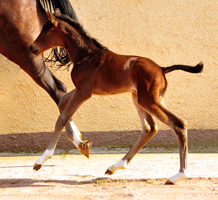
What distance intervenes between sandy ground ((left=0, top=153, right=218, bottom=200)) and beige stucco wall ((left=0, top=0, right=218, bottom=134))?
878 millimetres

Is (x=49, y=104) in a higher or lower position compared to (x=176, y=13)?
lower

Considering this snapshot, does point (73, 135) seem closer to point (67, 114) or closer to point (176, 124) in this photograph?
point (67, 114)

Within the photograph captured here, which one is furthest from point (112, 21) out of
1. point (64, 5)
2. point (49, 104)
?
point (49, 104)

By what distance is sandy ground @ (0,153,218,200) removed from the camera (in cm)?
234

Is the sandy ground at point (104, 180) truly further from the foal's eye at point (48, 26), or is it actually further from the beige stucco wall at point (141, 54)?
the foal's eye at point (48, 26)

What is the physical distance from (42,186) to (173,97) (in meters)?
2.72

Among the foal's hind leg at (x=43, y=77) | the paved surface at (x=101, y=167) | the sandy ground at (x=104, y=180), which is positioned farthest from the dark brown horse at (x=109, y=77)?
the foal's hind leg at (x=43, y=77)

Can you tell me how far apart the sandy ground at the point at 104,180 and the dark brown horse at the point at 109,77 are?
0.54 feet

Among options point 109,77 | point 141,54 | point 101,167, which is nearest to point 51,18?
point 109,77

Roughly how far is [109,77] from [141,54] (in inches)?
86.2

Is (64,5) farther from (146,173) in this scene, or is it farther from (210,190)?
(210,190)

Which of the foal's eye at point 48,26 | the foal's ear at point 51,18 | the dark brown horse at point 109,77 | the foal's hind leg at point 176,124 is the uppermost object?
the foal's ear at point 51,18

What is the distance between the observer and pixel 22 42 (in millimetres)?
3457

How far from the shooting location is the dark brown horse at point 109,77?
2523 millimetres
